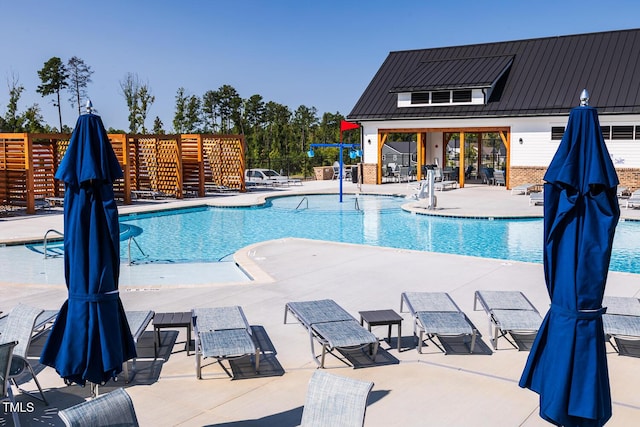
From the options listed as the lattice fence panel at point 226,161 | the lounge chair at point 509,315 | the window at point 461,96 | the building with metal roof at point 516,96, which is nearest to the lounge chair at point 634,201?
the building with metal roof at point 516,96

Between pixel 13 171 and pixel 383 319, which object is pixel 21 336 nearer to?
pixel 383 319

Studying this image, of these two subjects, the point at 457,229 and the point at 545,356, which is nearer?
the point at 545,356

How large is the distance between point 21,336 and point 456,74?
24854 millimetres

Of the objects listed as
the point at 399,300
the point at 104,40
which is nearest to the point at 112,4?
the point at 104,40

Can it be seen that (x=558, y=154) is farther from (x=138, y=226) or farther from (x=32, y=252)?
(x=138, y=226)

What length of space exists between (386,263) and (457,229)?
6.13 metres

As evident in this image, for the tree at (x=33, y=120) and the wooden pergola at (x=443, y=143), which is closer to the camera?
the wooden pergola at (x=443, y=143)

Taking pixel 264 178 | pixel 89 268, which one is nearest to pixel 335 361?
pixel 89 268

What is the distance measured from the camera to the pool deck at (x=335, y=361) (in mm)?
5191

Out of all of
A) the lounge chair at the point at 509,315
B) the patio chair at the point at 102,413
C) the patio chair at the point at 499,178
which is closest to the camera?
the patio chair at the point at 102,413

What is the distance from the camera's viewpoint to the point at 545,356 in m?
4.20

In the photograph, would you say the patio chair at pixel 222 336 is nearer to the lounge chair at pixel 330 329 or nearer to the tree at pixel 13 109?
the lounge chair at pixel 330 329

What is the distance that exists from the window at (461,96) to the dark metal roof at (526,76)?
38 centimetres

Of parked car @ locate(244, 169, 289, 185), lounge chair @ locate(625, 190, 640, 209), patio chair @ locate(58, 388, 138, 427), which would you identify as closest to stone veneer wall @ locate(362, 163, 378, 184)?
parked car @ locate(244, 169, 289, 185)
